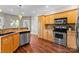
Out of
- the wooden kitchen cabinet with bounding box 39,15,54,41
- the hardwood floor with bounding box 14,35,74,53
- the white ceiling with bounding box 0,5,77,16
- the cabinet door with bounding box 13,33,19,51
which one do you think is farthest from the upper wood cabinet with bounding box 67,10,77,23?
the cabinet door with bounding box 13,33,19,51

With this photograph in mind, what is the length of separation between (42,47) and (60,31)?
675mm

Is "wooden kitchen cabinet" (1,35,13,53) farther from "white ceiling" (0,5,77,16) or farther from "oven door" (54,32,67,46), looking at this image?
"oven door" (54,32,67,46)

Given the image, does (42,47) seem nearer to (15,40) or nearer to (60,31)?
(60,31)

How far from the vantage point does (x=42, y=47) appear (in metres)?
2.98

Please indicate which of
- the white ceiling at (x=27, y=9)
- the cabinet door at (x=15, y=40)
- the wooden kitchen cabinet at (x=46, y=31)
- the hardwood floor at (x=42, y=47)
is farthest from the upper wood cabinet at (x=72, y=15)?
the cabinet door at (x=15, y=40)

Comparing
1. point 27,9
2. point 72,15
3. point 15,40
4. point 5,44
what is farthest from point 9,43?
point 72,15

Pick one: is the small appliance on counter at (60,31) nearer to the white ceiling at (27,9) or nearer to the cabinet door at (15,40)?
the white ceiling at (27,9)

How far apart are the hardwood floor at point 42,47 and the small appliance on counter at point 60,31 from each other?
16cm

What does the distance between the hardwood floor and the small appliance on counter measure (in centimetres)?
16

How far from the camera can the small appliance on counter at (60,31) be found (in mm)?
3143

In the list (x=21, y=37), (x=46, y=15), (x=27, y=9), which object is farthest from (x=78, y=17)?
(x=21, y=37)

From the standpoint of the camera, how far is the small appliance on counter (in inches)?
124

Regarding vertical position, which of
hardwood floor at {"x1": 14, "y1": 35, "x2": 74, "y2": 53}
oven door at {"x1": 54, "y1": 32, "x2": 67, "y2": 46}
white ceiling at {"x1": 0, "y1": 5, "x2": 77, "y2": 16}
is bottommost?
hardwood floor at {"x1": 14, "y1": 35, "x2": 74, "y2": 53}
